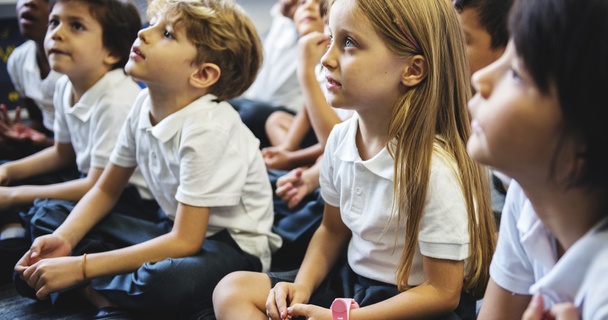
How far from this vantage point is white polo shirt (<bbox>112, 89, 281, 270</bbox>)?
1106 mm

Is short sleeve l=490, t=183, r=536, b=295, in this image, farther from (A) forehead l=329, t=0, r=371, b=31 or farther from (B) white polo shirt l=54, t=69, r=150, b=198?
(B) white polo shirt l=54, t=69, r=150, b=198

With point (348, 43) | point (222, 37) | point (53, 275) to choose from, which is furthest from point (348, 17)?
point (53, 275)

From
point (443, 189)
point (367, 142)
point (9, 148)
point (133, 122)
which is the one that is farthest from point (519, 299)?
point (9, 148)

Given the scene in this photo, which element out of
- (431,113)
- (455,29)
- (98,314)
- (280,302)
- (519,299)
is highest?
(455,29)

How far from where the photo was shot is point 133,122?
123cm

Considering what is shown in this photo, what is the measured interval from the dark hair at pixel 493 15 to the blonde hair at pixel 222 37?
0.40 m

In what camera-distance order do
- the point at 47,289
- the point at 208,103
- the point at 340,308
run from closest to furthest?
1. the point at 340,308
2. the point at 47,289
3. the point at 208,103

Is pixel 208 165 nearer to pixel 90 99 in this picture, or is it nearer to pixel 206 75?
pixel 206 75

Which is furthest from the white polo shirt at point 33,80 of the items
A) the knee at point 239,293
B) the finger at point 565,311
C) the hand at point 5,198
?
the finger at point 565,311

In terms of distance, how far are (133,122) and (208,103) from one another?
0.56 ft

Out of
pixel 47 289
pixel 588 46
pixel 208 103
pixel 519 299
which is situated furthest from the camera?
pixel 208 103

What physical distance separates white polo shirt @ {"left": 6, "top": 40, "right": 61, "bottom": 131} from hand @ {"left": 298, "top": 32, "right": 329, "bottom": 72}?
25.0 inches

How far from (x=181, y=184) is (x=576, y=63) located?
0.72 metres

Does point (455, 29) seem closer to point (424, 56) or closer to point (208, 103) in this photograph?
point (424, 56)
